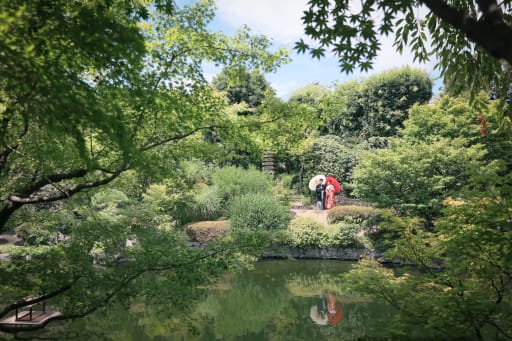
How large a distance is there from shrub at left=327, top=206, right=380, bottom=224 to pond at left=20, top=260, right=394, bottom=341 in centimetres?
211

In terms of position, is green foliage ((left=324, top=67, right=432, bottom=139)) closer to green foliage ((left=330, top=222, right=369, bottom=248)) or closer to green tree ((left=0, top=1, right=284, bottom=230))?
green foliage ((left=330, top=222, right=369, bottom=248))

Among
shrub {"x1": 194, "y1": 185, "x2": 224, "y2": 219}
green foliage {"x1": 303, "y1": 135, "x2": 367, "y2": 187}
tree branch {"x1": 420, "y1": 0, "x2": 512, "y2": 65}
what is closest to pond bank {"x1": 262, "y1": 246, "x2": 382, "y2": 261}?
shrub {"x1": 194, "y1": 185, "x2": 224, "y2": 219}

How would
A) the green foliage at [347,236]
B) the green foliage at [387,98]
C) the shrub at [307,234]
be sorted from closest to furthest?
the green foliage at [347,236]
the shrub at [307,234]
the green foliage at [387,98]

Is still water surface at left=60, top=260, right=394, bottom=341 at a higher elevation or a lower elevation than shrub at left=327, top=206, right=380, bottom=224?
lower

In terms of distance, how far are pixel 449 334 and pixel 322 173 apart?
13.8 m

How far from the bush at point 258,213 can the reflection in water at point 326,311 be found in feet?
12.7

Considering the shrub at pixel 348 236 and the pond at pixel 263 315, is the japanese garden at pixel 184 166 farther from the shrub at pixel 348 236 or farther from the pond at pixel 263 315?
the shrub at pixel 348 236

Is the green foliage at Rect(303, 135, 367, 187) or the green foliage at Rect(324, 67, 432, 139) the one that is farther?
the green foliage at Rect(324, 67, 432, 139)

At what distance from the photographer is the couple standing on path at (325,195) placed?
586 inches

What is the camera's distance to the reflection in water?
700cm

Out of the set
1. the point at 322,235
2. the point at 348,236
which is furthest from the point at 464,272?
the point at 322,235

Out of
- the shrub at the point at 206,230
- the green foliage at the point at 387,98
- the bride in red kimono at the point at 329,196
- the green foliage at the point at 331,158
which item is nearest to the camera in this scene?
the shrub at the point at 206,230

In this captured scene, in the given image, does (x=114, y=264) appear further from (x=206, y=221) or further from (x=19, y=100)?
(x=206, y=221)

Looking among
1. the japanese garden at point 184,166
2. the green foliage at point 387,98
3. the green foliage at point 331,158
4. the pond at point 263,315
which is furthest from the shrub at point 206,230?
the green foliage at point 387,98
